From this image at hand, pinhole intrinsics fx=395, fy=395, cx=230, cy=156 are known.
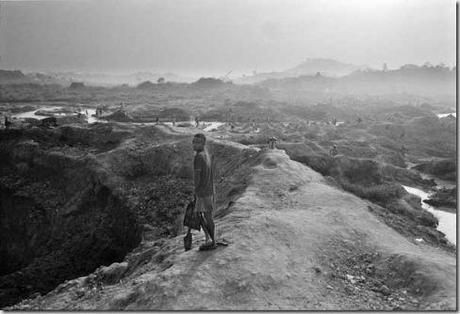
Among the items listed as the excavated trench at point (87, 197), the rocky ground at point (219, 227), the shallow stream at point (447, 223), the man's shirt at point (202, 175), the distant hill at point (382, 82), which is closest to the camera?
the rocky ground at point (219, 227)

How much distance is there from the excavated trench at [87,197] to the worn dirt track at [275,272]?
4.63 meters

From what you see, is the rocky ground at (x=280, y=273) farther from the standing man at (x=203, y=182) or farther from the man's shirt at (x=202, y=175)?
the man's shirt at (x=202, y=175)

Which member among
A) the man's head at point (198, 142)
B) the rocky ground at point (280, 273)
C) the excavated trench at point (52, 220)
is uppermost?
the man's head at point (198, 142)

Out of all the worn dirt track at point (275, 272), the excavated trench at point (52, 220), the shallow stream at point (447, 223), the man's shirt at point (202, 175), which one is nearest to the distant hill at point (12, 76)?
the excavated trench at point (52, 220)

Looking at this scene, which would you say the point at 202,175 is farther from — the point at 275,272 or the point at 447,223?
the point at 447,223

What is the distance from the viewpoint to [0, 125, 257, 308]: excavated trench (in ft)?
54.3

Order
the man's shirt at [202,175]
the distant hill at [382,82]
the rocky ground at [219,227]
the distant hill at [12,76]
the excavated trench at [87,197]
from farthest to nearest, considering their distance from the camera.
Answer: the distant hill at [382,82] → the distant hill at [12,76] → the excavated trench at [87,197] → the man's shirt at [202,175] → the rocky ground at [219,227]

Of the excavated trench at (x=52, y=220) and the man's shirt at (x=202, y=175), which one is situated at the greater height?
the man's shirt at (x=202, y=175)

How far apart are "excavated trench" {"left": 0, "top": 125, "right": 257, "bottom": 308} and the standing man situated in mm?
6214

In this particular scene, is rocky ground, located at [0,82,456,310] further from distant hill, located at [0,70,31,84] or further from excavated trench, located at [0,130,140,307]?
distant hill, located at [0,70,31,84]

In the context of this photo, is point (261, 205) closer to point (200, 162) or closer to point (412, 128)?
point (200, 162)

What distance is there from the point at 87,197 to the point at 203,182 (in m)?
14.7

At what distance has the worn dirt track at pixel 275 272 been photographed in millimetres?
6953

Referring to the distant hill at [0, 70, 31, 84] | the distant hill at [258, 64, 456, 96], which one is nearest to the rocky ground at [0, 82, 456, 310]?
the distant hill at [258, 64, 456, 96]
